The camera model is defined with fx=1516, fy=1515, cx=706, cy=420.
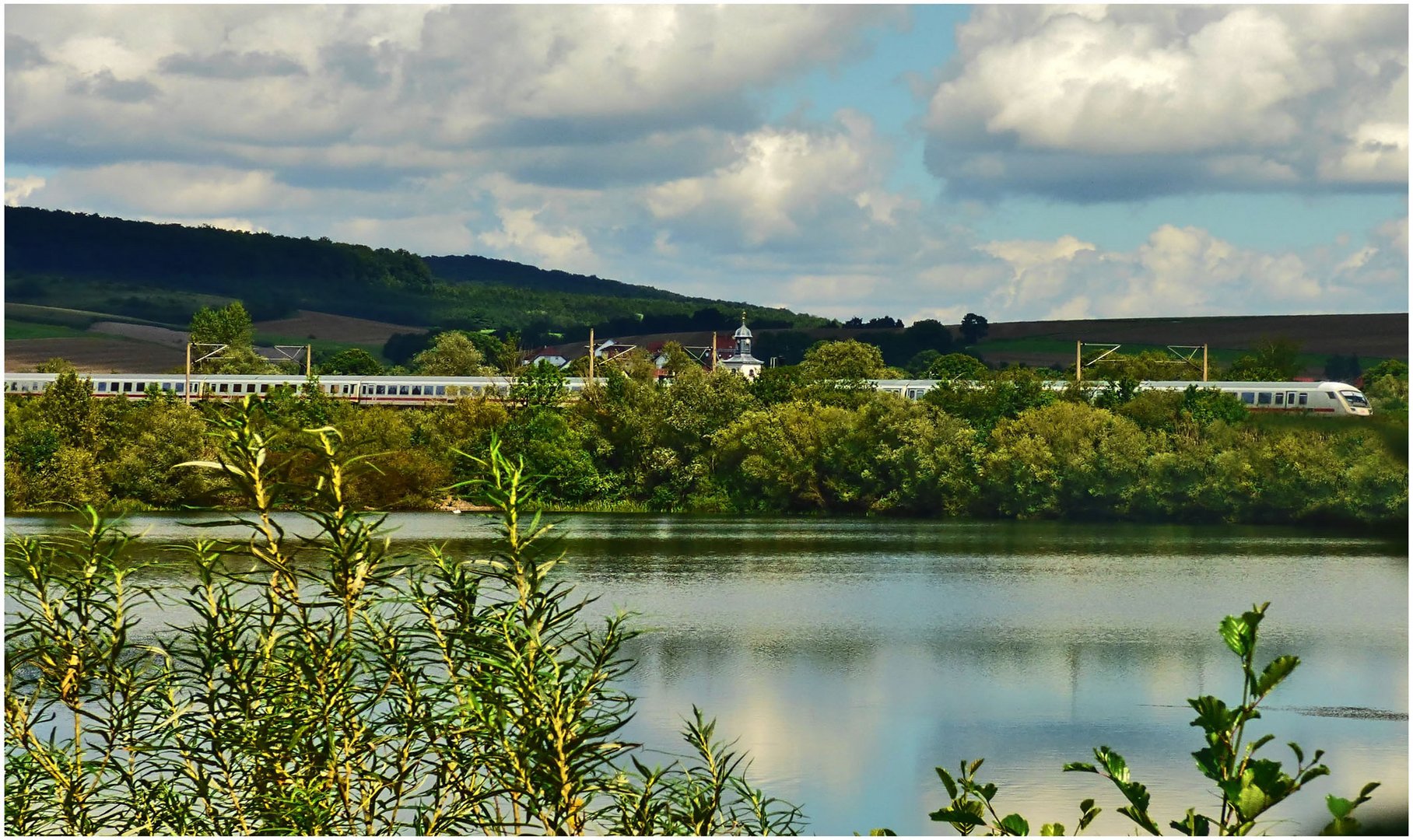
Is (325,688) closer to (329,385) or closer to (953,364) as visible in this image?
(329,385)

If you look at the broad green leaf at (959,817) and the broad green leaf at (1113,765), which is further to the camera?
the broad green leaf at (959,817)

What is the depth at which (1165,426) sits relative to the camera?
56406mm

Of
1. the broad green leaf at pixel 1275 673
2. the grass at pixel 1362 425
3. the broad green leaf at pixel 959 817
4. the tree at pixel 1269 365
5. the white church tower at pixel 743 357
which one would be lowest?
the broad green leaf at pixel 959 817

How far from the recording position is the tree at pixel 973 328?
124750mm

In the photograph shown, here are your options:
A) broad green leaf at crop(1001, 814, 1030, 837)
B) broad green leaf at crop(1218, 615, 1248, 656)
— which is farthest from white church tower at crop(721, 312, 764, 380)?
broad green leaf at crop(1218, 615, 1248, 656)

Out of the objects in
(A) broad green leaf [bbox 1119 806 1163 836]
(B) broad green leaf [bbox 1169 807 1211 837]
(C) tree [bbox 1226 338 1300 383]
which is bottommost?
(B) broad green leaf [bbox 1169 807 1211 837]

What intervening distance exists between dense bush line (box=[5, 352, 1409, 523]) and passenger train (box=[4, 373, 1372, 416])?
375cm

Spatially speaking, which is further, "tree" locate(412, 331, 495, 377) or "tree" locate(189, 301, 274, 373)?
"tree" locate(412, 331, 495, 377)

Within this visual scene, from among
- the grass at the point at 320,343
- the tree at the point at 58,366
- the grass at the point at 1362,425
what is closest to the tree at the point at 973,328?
the grass at the point at 320,343

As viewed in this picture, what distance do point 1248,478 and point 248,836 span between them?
1993 inches

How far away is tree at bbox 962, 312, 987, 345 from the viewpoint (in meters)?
125

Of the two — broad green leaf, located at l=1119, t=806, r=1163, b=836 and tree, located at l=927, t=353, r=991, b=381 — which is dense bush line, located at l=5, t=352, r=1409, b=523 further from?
broad green leaf, located at l=1119, t=806, r=1163, b=836

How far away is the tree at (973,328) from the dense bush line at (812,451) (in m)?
A: 61.7

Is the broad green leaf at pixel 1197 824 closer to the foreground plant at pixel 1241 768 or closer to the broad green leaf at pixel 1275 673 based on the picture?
the foreground plant at pixel 1241 768
